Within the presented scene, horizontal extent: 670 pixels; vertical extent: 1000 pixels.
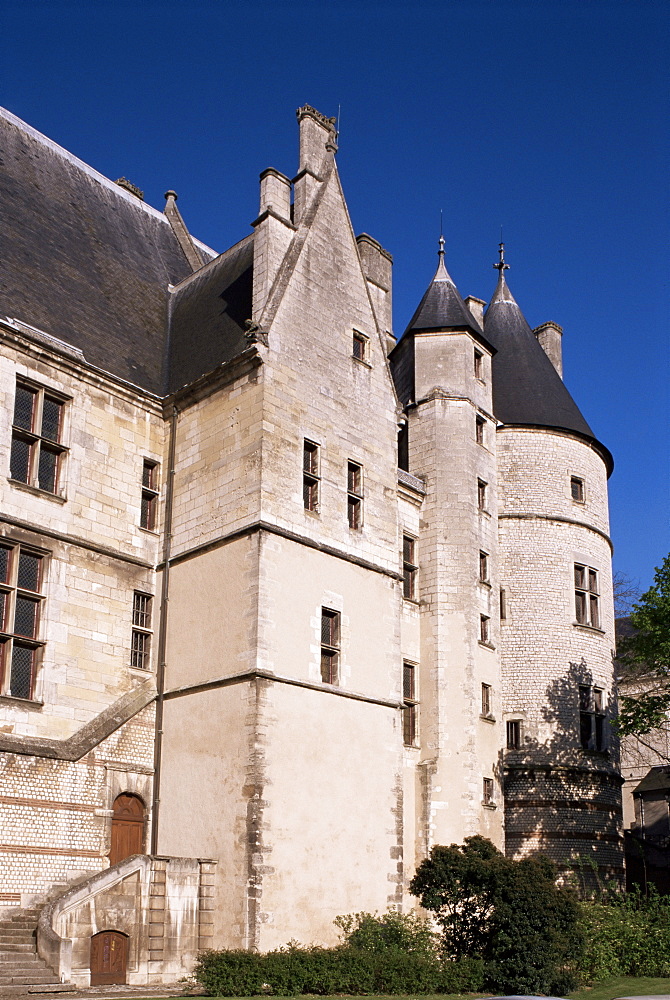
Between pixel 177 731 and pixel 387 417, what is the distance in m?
9.04

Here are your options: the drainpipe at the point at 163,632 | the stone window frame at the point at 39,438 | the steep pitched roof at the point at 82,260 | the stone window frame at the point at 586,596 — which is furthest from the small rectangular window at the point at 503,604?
the stone window frame at the point at 39,438

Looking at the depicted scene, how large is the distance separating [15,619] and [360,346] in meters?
10.6

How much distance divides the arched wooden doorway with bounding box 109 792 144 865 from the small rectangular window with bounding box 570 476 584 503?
1700cm

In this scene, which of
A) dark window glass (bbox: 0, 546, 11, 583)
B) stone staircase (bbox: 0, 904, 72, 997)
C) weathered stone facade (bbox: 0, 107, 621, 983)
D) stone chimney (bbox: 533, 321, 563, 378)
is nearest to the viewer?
stone staircase (bbox: 0, 904, 72, 997)

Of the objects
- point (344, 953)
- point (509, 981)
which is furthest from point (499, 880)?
point (344, 953)

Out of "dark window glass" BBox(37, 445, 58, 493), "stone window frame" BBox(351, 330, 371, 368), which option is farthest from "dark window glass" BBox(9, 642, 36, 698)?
"stone window frame" BBox(351, 330, 371, 368)

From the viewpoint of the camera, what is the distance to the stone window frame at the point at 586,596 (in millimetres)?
32062

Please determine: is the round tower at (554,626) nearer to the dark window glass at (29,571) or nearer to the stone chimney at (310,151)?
the stone chimney at (310,151)

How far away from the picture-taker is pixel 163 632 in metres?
23.0

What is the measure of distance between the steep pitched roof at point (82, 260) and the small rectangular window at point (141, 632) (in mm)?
4919

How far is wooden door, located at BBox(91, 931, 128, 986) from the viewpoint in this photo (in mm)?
17984

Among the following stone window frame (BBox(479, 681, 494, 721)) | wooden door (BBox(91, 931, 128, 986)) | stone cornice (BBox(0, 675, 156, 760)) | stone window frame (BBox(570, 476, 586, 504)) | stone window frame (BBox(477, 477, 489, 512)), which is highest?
stone window frame (BBox(570, 476, 586, 504))

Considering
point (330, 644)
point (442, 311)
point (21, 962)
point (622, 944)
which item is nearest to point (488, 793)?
point (622, 944)

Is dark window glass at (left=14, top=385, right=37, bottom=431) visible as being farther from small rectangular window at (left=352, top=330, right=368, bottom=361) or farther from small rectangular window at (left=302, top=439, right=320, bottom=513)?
small rectangular window at (left=352, top=330, right=368, bottom=361)
